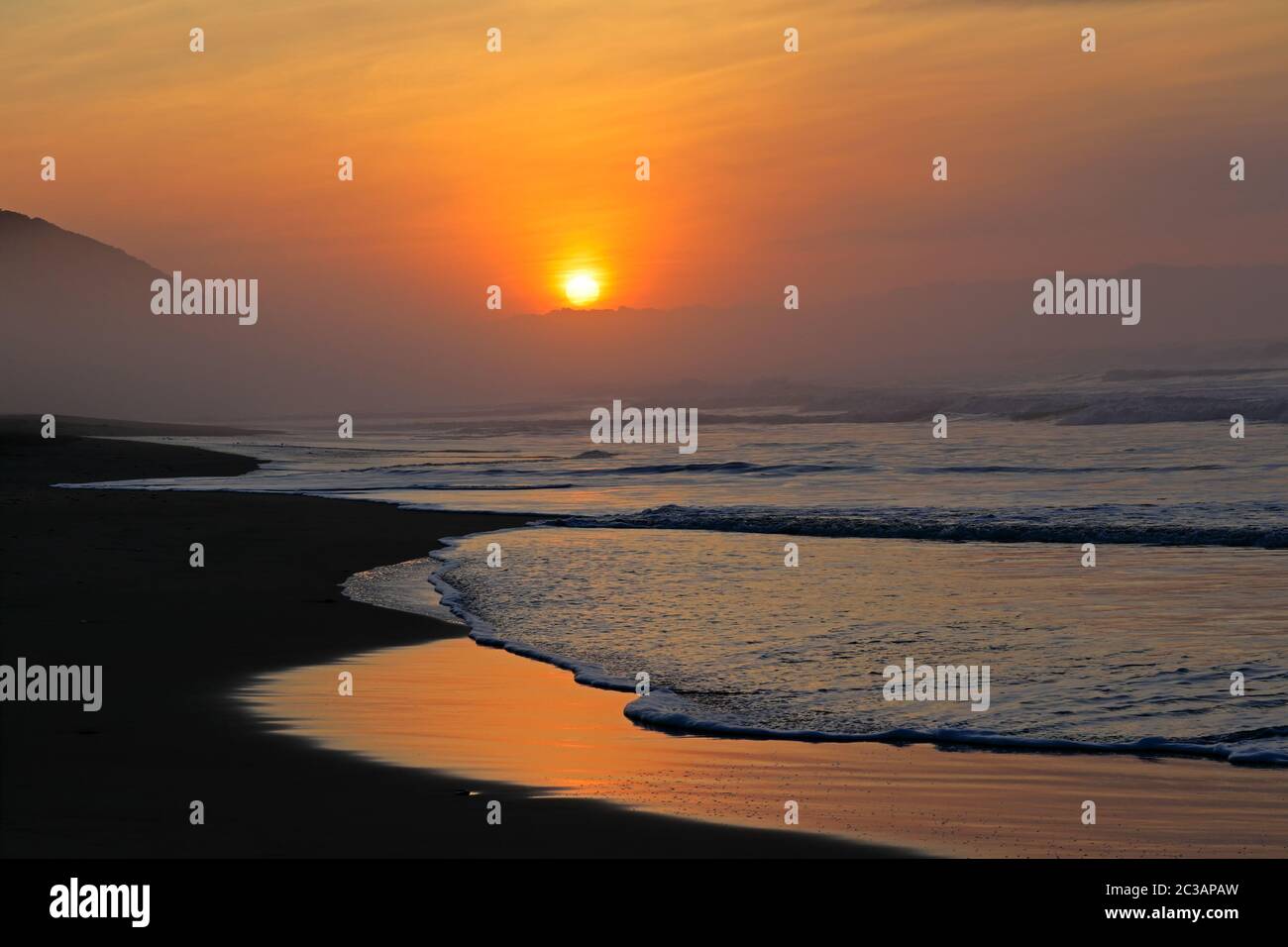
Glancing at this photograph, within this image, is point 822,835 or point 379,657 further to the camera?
point 379,657

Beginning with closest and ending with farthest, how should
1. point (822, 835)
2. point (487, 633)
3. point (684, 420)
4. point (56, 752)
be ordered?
1. point (822, 835)
2. point (56, 752)
3. point (487, 633)
4. point (684, 420)

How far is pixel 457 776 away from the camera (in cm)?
841

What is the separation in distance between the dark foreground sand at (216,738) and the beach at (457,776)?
2 cm

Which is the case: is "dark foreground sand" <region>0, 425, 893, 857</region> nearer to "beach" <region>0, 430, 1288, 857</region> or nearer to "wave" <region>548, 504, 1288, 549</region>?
"beach" <region>0, 430, 1288, 857</region>

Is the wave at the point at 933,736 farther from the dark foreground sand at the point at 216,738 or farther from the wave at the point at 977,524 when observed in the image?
the wave at the point at 977,524

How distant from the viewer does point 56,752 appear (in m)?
8.70

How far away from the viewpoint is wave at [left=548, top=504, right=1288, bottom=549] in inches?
863

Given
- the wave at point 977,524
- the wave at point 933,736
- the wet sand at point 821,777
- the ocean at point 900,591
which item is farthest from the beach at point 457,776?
the wave at point 977,524

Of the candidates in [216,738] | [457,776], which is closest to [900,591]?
[457,776]

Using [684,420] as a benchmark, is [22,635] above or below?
below

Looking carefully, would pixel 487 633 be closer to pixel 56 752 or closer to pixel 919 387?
pixel 56 752

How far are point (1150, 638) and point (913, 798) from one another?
5.71 metres

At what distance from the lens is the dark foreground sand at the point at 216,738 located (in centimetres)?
701
